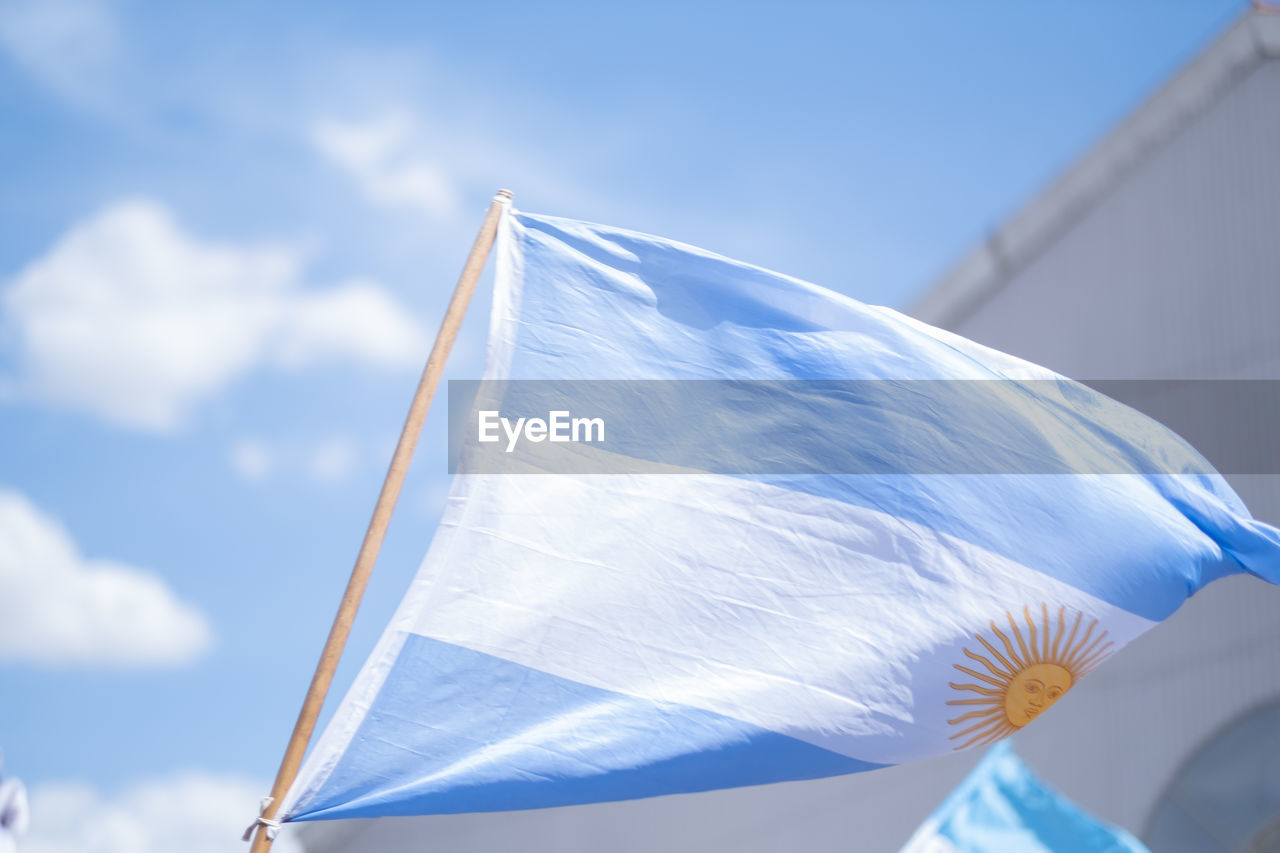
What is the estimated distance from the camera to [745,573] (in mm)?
3488

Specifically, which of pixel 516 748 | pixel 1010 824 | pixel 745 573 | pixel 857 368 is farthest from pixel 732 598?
pixel 1010 824

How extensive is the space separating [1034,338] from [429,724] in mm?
7638

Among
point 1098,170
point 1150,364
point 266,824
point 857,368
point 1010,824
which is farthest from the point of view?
point 1098,170

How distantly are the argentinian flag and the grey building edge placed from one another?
16.6 feet

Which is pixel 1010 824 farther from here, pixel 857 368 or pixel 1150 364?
pixel 1150 364

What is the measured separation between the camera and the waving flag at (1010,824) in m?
4.38

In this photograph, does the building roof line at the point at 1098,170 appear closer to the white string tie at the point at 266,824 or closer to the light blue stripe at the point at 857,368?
the light blue stripe at the point at 857,368

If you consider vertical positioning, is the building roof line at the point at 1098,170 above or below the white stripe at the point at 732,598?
above

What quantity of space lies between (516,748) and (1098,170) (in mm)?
8182

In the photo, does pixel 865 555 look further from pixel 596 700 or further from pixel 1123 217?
pixel 1123 217

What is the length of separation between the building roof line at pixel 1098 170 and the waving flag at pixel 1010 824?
6.03m

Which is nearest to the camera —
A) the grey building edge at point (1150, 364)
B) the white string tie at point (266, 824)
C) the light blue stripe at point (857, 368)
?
the white string tie at point (266, 824)

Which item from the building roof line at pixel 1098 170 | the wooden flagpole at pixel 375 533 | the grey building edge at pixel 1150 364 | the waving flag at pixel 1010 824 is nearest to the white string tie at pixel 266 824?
the wooden flagpole at pixel 375 533

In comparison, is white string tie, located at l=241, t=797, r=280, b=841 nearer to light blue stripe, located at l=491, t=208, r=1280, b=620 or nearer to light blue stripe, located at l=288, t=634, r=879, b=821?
light blue stripe, located at l=288, t=634, r=879, b=821
